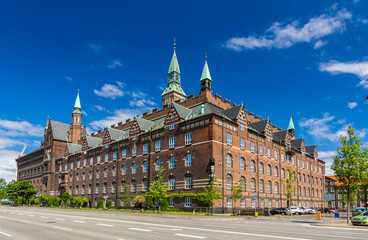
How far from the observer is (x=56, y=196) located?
87.9 metres

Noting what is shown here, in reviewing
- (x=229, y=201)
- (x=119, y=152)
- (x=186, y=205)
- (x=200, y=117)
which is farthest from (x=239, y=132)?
(x=119, y=152)

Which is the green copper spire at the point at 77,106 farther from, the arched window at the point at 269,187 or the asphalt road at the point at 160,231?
the asphalt road at the point at 160,231

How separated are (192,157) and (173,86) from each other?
3608 centimetres

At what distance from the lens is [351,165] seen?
3391cm

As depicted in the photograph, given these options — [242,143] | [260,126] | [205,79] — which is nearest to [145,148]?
[205,79]

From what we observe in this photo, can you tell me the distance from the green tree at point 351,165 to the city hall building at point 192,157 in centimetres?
1739

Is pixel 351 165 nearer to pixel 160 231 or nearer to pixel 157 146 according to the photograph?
pixel 160 231

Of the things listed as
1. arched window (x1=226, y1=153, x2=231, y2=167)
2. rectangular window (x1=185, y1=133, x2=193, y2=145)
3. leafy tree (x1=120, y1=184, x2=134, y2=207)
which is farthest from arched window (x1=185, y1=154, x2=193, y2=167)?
leafy tree (x1=120, y1=184, x2=134, y2=207)

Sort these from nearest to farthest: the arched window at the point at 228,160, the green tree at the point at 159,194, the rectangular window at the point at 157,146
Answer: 1. the green tree at the point at 159,194
2. the arched window at the point at 228,160
3. the rectangular window at the point at 157,146

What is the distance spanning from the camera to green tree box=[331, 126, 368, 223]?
33397 millimetres

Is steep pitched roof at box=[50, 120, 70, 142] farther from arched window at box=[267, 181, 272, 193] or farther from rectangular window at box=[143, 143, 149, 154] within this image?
arched window at box=[267, 181, 272, 193]

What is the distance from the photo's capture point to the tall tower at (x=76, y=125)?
96700mm

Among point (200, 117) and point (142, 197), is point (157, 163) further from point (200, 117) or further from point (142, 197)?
point (200, 117)

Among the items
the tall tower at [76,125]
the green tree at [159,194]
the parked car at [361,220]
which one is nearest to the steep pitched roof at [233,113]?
the green tree at [159,194]
